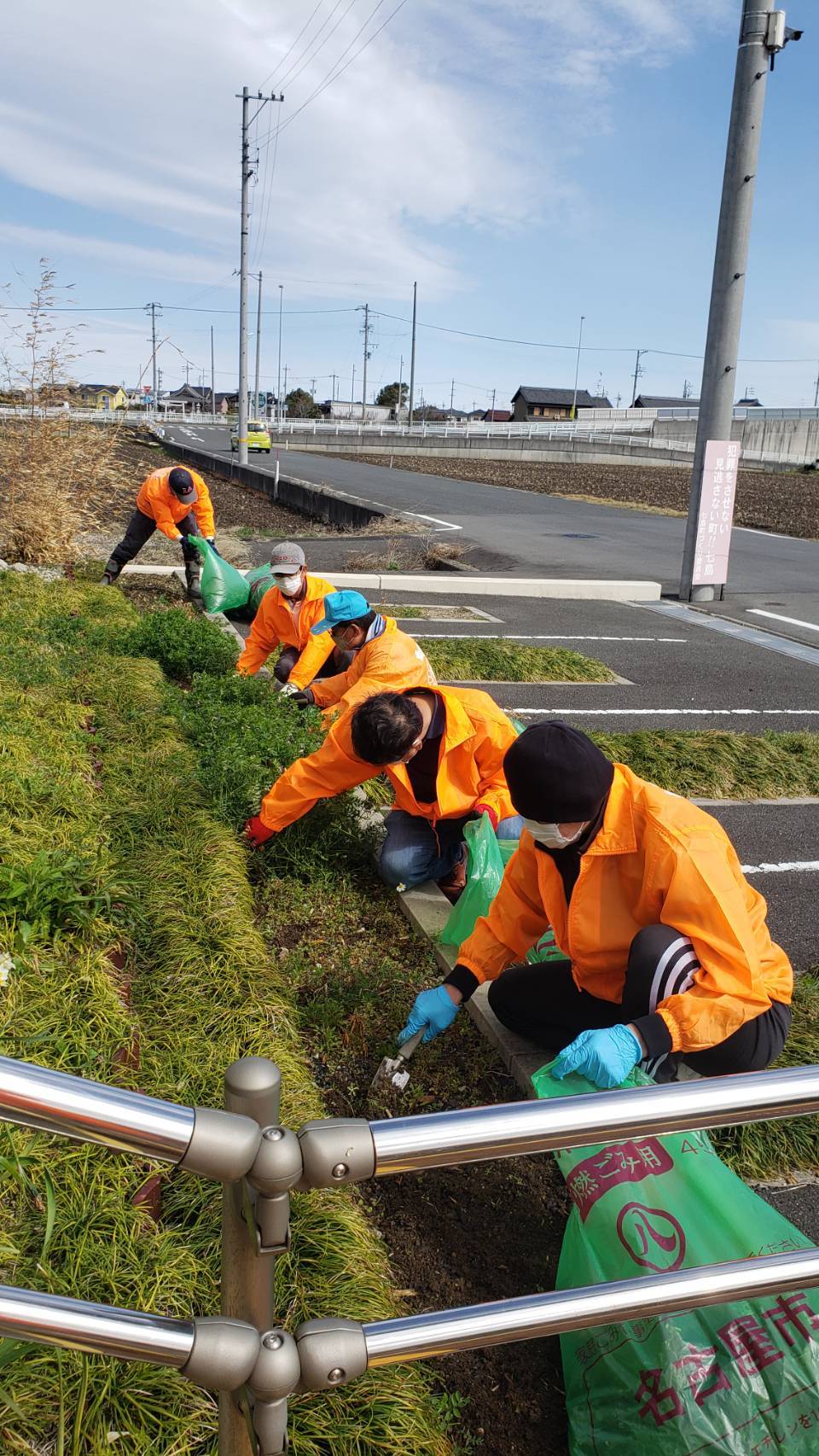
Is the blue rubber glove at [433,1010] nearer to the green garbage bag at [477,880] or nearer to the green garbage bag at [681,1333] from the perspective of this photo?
the green garbage bag at [477,880]

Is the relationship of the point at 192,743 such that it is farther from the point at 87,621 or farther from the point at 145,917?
the point at 87,621

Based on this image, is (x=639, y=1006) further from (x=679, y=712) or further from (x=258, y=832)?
(x=679, y=712)

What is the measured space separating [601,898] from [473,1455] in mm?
1166

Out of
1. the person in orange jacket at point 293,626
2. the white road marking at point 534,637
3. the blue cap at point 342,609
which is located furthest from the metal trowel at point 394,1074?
the white road marking at point 534,637

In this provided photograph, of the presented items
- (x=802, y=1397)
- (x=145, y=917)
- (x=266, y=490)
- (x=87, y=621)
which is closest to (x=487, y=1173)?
(x=802, y=1397)

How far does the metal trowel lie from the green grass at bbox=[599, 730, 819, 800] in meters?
2.81

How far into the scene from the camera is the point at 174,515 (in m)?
9.18

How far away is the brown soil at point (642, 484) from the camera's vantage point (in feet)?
75.5

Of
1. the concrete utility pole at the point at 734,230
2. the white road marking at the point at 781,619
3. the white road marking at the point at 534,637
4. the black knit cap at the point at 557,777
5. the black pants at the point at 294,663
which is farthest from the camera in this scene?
the white road marking at the point at 781,619

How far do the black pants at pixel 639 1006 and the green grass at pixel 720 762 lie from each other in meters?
2.56

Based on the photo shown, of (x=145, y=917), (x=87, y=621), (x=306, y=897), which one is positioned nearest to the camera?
(x=145, y=917)

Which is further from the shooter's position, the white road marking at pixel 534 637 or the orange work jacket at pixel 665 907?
the white road marking at pixel 534 637

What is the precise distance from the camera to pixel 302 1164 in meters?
1.09

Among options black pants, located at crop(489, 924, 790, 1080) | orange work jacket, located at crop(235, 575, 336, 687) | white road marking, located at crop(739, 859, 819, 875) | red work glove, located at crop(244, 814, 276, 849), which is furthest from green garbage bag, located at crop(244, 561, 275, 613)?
black pants, located at crop(489, 924, 790, 1080)
